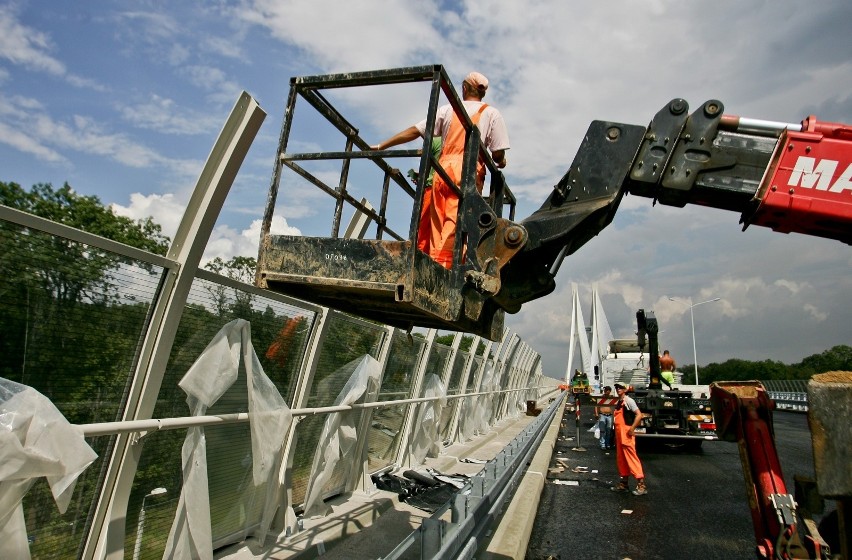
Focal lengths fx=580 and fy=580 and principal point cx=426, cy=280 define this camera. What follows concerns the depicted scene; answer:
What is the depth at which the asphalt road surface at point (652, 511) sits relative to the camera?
19.6ft

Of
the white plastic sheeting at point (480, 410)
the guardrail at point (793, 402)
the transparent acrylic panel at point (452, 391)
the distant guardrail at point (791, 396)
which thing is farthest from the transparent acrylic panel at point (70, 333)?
the guardrail at point (793, 402)

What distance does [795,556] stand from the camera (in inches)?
120

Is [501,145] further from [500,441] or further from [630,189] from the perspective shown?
[500,441]

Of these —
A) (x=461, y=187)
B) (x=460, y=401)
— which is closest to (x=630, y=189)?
(x=461, y=187)

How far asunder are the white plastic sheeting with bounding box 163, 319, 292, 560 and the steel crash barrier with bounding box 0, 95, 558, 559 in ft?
0.03

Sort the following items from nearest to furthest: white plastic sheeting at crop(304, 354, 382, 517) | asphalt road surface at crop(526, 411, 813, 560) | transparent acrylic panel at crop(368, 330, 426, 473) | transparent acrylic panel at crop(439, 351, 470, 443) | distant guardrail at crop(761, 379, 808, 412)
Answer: white plastic sheeting at crop(304, 354, 382, 517), asphalt road surface at crop(526, 411, 813, 560), transparent acrylic panel at crop(368, 330, 426, 473), transparent acrylic panel at crop(439, 351, 470, 443), distant guardrail at crop(761, 379, 808, 412)

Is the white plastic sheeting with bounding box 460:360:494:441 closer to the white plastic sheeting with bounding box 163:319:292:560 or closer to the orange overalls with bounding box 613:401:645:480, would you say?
the orange overalls with bounding box 613:401:645:480

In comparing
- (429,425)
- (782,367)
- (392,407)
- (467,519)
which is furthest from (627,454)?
(782,367)

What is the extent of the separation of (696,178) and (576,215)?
846mm

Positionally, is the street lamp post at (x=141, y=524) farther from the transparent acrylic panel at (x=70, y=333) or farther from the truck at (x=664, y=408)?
the truck at (x=664, y=408)

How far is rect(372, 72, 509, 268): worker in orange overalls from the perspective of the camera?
331cm

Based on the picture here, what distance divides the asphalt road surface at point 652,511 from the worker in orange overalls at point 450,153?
12.3ft

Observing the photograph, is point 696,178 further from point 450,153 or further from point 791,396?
point 791,396

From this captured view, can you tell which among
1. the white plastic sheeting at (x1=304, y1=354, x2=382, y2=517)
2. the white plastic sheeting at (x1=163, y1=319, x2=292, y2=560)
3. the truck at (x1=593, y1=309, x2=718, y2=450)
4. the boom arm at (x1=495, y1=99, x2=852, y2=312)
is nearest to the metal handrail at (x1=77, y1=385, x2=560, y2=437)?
the white plastic sheeting at (x1=163, y1=319, x2=292, y2=560)
